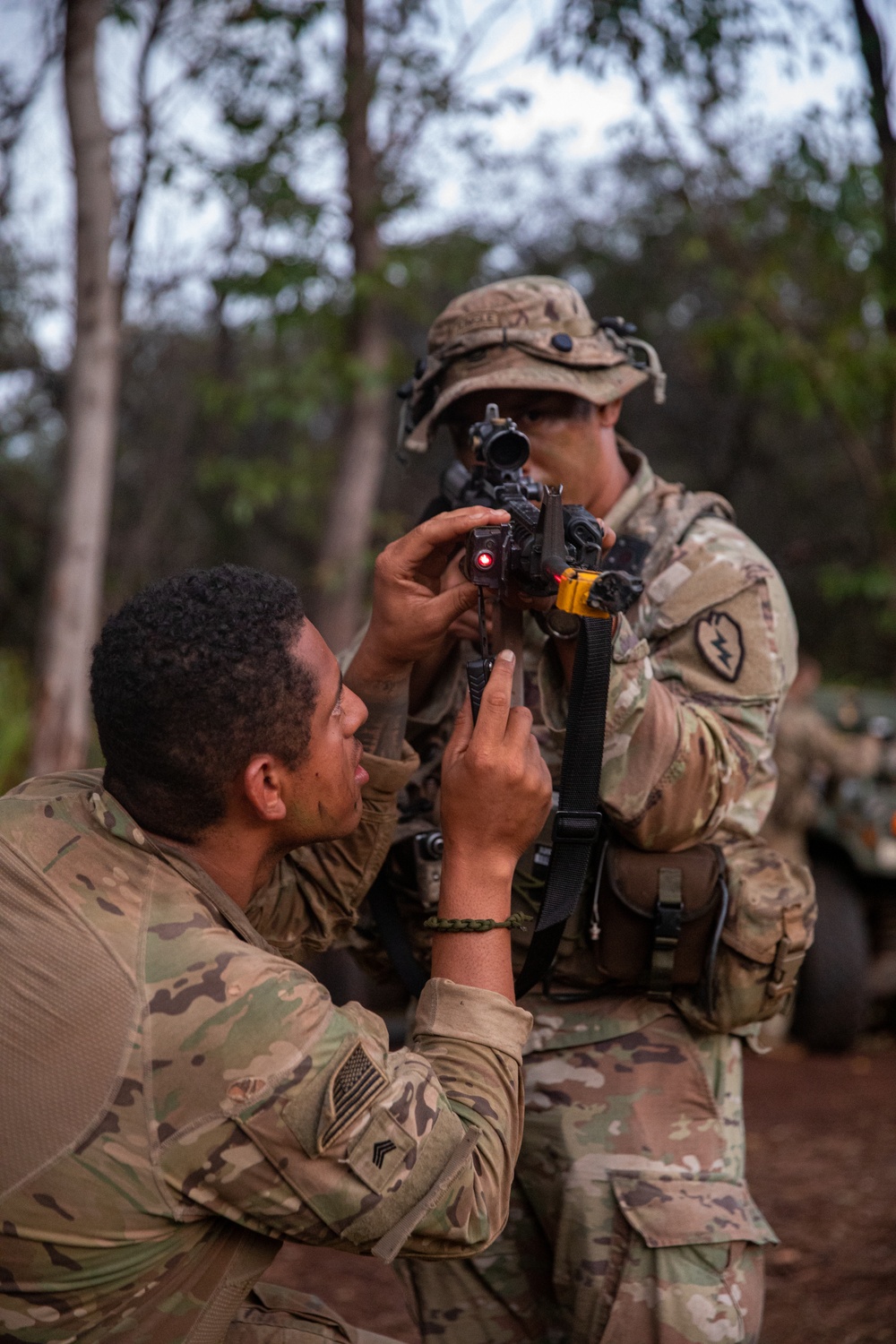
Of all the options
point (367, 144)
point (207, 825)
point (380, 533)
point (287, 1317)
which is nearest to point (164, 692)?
point (207, 825)

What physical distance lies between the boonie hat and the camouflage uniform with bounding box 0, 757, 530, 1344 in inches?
53.1

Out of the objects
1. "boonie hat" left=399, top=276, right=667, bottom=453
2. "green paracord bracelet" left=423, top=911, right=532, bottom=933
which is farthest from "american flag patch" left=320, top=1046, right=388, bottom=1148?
"boonie hat" left=399, top=276, right=667, bottom=453

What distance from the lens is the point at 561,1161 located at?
242 centimetres

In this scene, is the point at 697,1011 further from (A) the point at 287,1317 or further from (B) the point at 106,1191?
(B) the point at 106,1191

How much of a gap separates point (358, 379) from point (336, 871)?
5885 mm

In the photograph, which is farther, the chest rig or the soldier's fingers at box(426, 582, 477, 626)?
the soldier's fingers at box(426, 582, 477, 626)

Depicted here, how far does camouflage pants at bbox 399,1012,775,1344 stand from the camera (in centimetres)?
229

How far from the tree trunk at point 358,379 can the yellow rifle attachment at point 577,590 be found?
5.94 metres

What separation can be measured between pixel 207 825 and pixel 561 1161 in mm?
984

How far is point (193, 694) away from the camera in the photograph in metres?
1.85

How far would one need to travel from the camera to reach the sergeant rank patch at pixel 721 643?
250 cm

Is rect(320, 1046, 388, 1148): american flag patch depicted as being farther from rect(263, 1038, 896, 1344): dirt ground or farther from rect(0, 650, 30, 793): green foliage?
rect(0, 650, 30, 793): green foliage

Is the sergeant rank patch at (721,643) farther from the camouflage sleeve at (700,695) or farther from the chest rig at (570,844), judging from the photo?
the chest rig at (570,844)

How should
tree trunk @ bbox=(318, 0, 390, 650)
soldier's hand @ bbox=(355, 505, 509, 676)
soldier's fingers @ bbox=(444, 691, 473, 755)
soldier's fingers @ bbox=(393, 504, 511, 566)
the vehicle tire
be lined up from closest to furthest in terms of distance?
soldier's fingers @ bbox=(444, 691, 473, 755) → soldier's fingers @ bbox=(393, 504, 511, 566) → soldier's hand @ bbox=(355, 505, 509, 676) → the vehicle tire → tree trunk @ bbox=(318, 0, 390, 650)
